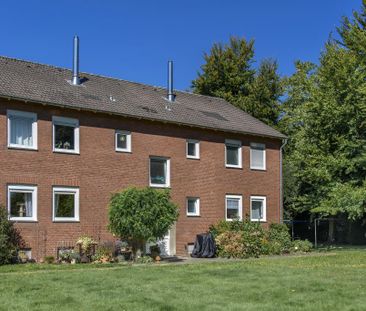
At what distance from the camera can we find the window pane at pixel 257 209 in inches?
1281

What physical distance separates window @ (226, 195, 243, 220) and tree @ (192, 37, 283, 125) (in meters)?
17.8

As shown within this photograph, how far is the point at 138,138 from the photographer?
91.1 feet

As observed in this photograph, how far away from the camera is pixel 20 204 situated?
23.9 metres

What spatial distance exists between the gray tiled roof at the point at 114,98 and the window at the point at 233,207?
11.1 feet

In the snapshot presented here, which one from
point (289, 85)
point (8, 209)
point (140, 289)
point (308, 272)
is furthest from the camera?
point (289, 85)

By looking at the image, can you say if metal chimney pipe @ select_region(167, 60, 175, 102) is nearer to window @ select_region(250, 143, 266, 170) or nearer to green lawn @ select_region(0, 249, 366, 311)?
window @ select_region(250, 143, 266, 170)

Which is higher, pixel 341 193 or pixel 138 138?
pixel 138 138

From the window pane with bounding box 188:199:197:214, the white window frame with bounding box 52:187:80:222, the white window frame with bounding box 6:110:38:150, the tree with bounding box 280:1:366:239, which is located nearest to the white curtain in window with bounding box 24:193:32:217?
the white window frame with bounding box 52:187:80:222

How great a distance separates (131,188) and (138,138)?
14.5 ft

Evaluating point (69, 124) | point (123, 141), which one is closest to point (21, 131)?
point (69, 124)

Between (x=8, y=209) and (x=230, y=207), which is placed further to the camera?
(x=230, y=207)

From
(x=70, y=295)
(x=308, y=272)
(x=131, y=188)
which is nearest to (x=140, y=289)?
(x=70, y=295)

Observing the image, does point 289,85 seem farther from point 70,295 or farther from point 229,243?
point 70,295

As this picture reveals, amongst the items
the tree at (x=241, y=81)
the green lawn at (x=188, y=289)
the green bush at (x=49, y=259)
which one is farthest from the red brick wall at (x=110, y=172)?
the tree at (x=241, y=81)
